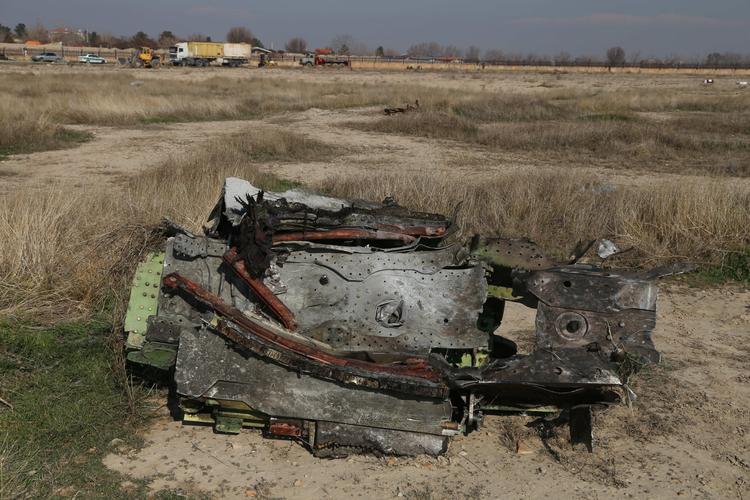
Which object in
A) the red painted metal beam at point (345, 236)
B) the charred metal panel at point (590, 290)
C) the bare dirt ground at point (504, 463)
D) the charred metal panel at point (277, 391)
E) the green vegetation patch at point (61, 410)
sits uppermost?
the red painted metal beam at point (345, 236)

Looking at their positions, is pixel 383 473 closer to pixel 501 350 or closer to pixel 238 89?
pixel 501 350

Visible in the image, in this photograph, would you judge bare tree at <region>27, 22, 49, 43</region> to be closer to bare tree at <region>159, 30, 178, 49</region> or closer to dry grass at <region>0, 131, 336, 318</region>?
bare tree at <region>159, 30, 178, 49</region>

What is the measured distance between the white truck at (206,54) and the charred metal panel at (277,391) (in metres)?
66.5

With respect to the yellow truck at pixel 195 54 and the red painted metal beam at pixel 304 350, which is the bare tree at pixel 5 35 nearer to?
the yellow truck at pixel 195 54

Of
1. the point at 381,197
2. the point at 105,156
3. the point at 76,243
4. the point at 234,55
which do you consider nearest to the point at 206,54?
the point at 234,55

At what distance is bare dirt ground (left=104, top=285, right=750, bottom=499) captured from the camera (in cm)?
445

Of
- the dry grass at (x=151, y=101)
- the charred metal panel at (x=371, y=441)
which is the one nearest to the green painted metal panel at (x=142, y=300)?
the charred metal panel at (x=371, y=441)

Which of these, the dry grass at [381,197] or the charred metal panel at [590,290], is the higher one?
the charred metal panel at [590,290]

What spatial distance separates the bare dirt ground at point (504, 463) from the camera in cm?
445

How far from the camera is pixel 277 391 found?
4.61 metres

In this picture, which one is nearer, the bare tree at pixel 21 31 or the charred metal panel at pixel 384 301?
the charred metal panel at pixel 384 301

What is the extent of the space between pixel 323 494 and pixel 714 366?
414cm

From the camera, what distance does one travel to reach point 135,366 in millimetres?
5578

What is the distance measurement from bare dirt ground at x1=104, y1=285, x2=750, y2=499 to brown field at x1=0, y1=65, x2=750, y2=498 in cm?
1
